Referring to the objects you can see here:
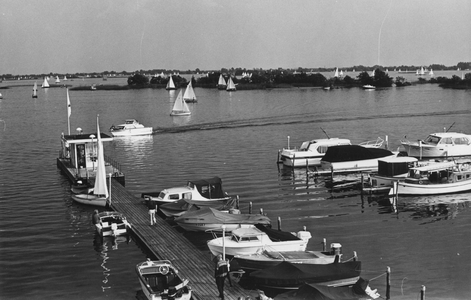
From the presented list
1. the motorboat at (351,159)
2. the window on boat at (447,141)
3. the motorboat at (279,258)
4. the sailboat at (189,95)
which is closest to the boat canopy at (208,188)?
the motorboat at (279,258)

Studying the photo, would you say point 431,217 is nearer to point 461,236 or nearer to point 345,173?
point 461,236

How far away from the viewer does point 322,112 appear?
396 feet

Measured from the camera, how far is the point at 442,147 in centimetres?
6328

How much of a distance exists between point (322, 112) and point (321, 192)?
72291 millimetres

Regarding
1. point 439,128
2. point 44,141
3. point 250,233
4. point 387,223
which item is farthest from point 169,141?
point 250,233

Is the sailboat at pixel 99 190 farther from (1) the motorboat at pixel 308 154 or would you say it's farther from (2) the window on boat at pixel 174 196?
(1) the motorboat at pixel 308 154

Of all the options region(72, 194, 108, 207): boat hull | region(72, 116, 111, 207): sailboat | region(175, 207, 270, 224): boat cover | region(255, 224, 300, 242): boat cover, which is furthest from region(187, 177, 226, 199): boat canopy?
region(255, 224, 300, 242): boat cover

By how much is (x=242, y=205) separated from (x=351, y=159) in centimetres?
1697

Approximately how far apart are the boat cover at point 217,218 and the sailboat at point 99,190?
25.5ft

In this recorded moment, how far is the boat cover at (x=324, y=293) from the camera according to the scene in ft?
77.4

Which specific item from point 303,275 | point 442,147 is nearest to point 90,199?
point 303,275

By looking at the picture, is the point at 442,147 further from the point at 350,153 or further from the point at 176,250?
the point at 176,250

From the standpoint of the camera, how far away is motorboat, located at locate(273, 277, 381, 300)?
2361 cm

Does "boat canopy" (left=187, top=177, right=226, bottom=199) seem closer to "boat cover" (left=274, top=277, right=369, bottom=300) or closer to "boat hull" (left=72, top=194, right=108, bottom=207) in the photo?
"boat hull" (left=72, top=194, right=108, bottom=207)
